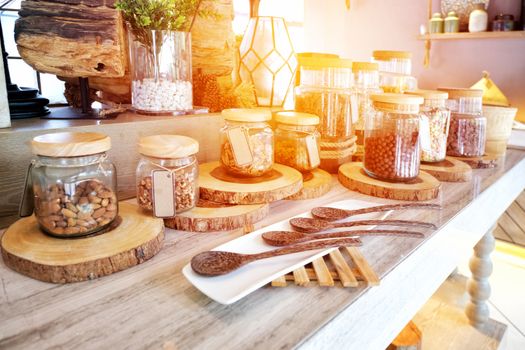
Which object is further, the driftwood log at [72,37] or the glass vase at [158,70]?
the glass vase at [158,70]

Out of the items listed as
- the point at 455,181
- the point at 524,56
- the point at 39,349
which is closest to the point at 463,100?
the point at 455,181

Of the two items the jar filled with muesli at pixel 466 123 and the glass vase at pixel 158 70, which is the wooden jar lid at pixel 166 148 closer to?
the glass vase at pixel 158 70

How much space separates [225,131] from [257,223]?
0.83ft

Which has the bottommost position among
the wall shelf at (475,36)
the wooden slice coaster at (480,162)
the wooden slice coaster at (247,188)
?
the wooden slice coaster at (480,162)

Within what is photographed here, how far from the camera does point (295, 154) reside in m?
1.11

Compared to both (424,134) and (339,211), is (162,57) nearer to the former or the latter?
(339,211)

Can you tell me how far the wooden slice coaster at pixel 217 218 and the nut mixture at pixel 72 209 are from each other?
16cm

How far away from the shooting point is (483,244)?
172 cm

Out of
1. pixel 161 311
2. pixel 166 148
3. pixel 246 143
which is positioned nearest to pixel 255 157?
pixel 246 143

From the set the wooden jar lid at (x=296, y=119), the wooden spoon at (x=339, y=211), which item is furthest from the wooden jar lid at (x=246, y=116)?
the wooden spoon at (x=339, y=211)

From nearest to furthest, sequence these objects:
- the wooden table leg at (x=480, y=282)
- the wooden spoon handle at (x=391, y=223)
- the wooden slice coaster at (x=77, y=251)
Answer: the wooden slice coaster at (x=77, y=251) → the wooden spoon handle at (x=391, y=223) → the wooden table leg at (x=480, y=282)

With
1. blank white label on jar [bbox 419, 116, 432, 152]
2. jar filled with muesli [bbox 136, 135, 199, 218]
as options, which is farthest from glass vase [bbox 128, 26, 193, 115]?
blank white label on jar [bbox 419, 116, 432, 152]

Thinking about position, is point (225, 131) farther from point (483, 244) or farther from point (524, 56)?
point (524, 56)

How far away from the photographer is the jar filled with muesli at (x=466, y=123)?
1413 mm
